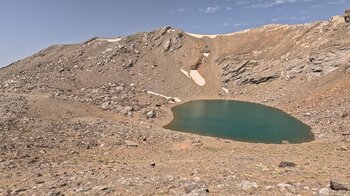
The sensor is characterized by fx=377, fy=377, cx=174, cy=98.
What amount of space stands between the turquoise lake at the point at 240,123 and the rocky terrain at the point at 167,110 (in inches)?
110

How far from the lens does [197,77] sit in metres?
107

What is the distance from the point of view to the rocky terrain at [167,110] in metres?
23.4

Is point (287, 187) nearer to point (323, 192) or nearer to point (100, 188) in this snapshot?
point (323, 192)

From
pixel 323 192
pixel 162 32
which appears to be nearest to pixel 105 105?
pixel 162 32

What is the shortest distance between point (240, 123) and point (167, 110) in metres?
19.0

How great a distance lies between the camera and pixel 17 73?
99250mm

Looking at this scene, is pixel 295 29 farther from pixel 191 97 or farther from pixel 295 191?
pixel 295 191

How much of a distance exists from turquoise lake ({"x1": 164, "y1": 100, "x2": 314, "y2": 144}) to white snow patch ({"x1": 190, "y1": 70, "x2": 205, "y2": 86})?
638 inches

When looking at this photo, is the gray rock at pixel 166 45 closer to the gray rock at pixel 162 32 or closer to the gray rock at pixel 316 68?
the gray rock at pixel 162 32

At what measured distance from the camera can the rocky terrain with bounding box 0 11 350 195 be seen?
921 inches

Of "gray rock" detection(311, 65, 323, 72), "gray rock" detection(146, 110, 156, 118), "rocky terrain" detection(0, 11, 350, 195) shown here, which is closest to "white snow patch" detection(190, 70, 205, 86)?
"rocky terrain" detection(0, 11, 350, 195)

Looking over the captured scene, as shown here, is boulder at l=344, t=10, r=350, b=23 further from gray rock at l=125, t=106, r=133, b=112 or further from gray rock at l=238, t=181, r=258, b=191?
gray rock at l=238, t=181, r=258, b=191

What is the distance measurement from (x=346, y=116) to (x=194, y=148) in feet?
86.7

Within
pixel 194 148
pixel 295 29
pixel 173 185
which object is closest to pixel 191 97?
pixel 295 29
